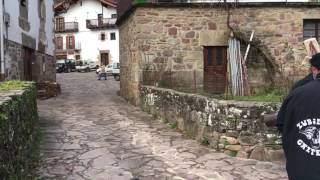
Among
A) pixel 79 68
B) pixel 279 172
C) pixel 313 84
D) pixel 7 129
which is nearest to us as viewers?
pixel 313 84

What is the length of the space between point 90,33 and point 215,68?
47183 mm

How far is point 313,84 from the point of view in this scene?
10.8 ft

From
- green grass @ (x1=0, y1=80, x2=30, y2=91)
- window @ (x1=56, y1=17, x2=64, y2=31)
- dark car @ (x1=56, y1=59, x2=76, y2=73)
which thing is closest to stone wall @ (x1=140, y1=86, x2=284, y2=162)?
green grass @ (x1=0, y1=80, x2=30, y2=91)

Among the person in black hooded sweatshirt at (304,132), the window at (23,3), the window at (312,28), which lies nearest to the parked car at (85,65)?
the window at (23,3)

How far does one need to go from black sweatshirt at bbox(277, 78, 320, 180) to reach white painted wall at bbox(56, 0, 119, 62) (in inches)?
2226

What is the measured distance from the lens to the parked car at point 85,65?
179 ft

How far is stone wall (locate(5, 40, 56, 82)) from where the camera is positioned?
15.3 m

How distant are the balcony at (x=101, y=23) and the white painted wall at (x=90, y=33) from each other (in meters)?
0.67

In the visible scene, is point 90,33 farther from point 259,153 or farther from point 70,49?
point 259,153

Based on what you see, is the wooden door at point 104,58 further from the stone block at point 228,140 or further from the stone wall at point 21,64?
the stone block at point 228,140

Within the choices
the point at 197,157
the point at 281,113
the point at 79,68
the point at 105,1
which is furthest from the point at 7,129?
the point at 105,1

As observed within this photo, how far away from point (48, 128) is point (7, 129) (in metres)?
6.88

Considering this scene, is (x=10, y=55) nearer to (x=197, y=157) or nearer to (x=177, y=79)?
(x=177, y=79)

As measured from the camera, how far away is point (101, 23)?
59469mm
